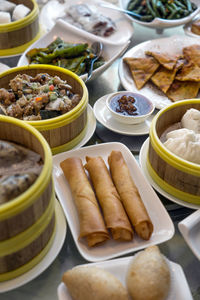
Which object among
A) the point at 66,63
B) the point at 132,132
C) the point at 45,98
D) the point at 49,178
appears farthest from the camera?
the point at 66,63

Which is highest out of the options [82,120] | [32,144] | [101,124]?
[32,144]

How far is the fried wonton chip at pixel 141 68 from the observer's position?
225cm

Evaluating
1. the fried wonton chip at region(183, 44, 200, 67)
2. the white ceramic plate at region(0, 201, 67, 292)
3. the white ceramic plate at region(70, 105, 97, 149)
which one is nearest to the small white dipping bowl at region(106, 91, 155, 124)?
the white ceramic plate at region(70, 105, 97, 149)

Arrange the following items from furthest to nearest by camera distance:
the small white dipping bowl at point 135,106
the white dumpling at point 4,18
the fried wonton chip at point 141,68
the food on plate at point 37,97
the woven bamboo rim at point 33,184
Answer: the white dumpling at point 4,18 < the fried wonton chip at point 141,68 < the small white dipping bowl at point 135,106 < the food on plate at point 37,97 < the woven bamboo rim at point 33,184

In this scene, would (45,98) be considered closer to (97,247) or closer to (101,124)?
(101,124)

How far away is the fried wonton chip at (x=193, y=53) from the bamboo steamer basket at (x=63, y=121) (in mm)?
860

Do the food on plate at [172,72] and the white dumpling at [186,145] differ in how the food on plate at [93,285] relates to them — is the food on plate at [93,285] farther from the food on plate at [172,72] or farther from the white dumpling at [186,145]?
the food on plate at [172,72]

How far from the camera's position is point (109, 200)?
1.47m

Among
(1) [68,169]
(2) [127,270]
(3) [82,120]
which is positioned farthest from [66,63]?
(2) [127,270]

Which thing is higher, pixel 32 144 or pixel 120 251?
pixel 32 144

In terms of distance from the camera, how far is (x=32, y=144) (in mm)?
1302

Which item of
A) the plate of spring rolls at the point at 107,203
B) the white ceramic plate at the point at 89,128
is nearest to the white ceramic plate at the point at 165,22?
the white ceramic plate at the point at 89,128

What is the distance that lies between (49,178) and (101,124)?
0.92 meters

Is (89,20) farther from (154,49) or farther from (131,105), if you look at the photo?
(131,105)
